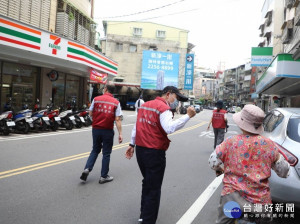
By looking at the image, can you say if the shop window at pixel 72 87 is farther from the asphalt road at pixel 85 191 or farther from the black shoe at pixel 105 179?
the black shoe at pixel 105 179

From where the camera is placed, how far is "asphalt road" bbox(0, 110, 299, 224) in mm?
3893

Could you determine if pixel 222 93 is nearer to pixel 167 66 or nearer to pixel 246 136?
pixel 167 66

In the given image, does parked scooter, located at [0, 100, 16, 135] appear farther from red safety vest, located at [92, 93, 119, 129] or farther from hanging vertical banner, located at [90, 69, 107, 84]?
hanging vertical banner, located at [90, 69, 107, 84]

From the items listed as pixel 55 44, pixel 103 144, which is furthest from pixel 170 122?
pixel 55 44

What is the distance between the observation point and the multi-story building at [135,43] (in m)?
46.7

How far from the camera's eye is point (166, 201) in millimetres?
4582

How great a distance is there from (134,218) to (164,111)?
158cm

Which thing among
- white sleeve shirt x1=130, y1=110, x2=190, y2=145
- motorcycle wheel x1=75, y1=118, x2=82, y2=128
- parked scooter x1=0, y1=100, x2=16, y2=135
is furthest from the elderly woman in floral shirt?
motorcycle wheel x1=75, y1=118, x2=82, y2=128

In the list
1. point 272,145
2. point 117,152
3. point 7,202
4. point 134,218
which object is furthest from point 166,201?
point 117,152

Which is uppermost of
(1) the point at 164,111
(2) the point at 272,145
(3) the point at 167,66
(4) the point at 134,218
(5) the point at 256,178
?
(3) the point at 167,66

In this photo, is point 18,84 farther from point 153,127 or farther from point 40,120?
point 153,127

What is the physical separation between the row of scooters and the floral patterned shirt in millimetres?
10026

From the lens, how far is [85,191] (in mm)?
4879

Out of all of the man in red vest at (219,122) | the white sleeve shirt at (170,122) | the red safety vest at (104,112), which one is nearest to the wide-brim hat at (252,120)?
the white sleeve shirt at (170,122)
